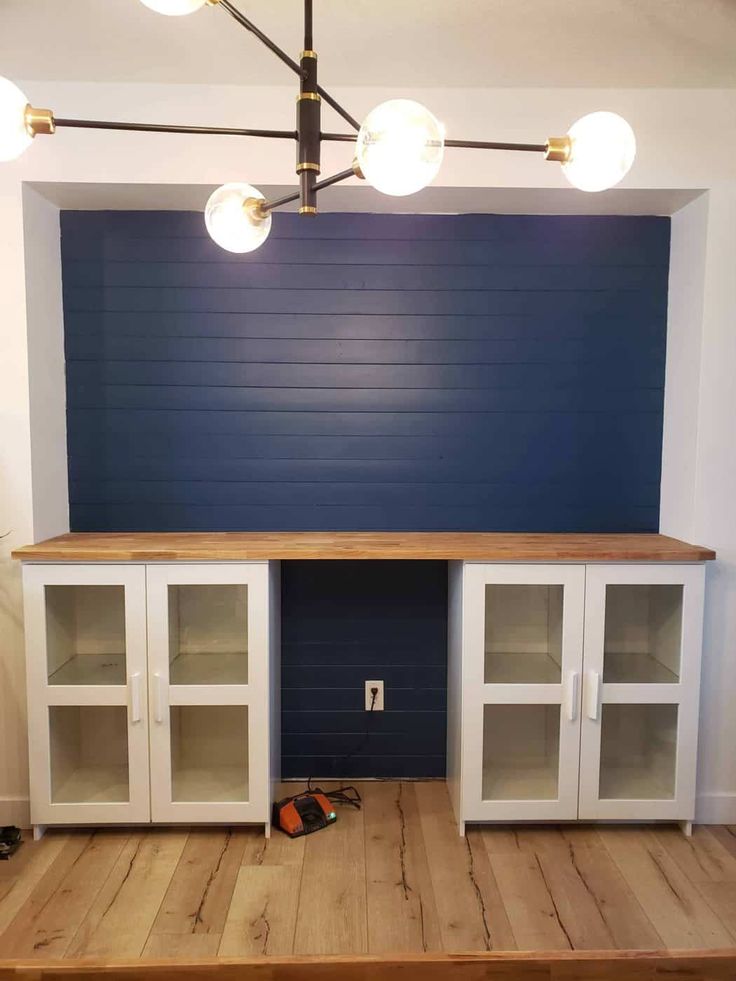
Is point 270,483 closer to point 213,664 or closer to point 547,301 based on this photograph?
point 213,664

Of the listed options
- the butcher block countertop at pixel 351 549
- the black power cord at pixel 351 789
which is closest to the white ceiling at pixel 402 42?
the butcher block countertop at pixel 351 549

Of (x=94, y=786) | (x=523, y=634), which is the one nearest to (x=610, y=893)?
(x=523, y=634)

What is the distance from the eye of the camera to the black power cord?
100 inches

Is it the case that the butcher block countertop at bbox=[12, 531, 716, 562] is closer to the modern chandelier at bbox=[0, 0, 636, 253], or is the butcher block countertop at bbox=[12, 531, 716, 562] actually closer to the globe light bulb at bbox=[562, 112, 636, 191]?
the modern chandelier at bbox=[0, 0, 636, 253]

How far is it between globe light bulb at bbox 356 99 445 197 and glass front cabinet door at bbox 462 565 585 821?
60.1 inches

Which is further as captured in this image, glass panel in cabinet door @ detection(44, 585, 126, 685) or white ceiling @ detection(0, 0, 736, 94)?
glass panel in cabinet door @ detection(44, 585, 126, 685)

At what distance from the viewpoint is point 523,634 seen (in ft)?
8.04

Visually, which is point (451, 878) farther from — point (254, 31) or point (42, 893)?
point (254, 31)

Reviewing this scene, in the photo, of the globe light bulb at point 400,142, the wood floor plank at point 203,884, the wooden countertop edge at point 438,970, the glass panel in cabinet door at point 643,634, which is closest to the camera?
the globe light bulb at point 400,142

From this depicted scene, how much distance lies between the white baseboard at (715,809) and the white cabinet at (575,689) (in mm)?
142

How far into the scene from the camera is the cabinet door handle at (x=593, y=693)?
7.49ft

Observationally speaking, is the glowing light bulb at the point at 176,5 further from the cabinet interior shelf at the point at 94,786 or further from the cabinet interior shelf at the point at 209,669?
the cabinet interior shelf at the point at 94,786

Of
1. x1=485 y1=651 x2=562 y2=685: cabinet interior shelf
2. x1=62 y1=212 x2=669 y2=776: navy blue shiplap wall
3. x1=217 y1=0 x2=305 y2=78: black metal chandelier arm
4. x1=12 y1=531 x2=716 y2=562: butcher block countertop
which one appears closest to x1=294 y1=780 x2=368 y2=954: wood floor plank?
x1=62 y1=212 x2=669 y2=776: navy blue shiplap wall

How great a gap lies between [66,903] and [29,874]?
24 cm
